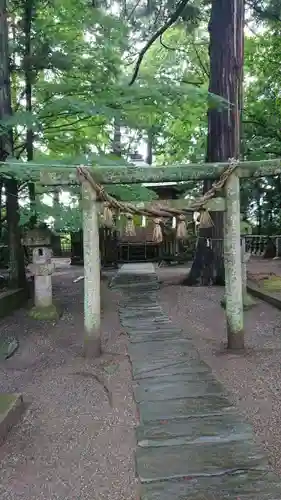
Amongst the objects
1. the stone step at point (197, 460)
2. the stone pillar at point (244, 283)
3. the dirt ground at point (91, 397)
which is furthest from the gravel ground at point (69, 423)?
the stone pillar at point (244, 283)

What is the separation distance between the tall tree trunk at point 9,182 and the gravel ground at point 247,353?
10.5ft

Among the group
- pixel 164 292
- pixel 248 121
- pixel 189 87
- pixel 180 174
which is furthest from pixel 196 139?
pixel 180 174

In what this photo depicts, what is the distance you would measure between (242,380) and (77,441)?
2.06 meters

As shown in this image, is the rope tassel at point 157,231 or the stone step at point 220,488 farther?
the rope tassel at point 157,231

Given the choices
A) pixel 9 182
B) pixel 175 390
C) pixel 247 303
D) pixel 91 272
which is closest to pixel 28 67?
pixel 9 182

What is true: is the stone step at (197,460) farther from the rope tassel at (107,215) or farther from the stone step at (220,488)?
the rope tassel at (107,215)

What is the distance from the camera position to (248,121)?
14.6m

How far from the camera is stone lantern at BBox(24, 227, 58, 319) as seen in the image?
7898 mm

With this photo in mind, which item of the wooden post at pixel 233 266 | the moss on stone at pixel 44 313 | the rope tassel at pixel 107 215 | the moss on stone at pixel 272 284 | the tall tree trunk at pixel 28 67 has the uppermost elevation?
the tall tree trunk at pixel 28 67

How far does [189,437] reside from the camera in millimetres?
3555

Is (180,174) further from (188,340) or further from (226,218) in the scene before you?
(188,340)

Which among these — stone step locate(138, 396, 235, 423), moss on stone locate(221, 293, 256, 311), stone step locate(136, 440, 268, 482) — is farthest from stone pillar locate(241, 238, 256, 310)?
stone step locate(136, 440, 268, 482)

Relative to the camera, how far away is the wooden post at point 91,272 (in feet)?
18.6

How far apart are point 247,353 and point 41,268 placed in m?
4.04
